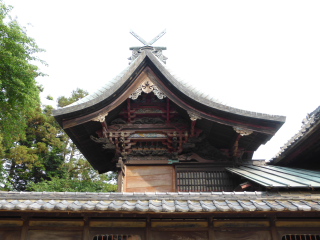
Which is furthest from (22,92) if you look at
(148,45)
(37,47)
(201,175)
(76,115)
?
(201,175)

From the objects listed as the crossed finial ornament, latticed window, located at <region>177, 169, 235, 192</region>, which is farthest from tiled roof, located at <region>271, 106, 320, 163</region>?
the crossed finial ornament

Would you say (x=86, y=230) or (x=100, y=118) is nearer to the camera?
(x=86, y=230)

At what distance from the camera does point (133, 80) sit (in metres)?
7.89

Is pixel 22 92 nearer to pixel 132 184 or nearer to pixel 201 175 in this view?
pixel 132 184

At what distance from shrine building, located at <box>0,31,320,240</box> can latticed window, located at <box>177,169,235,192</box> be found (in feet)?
Result: 0.10

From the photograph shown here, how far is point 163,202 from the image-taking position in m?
5.16

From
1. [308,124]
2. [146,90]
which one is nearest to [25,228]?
[146,90]

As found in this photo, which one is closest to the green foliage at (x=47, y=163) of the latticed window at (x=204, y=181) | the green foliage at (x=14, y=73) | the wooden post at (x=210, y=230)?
the green foliage at (x=14, y=73)

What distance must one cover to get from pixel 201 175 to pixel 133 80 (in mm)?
3707

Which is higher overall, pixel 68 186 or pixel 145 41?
pixel 145 41

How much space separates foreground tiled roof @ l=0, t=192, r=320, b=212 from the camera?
191 inches

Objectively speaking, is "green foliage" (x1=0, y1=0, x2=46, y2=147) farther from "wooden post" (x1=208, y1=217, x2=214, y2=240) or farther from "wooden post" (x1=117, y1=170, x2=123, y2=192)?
"wooden post" (x1=208, y1=217, x2=214, y2=240)

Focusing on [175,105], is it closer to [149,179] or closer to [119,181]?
[149,179]

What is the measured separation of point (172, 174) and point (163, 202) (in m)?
3.23
